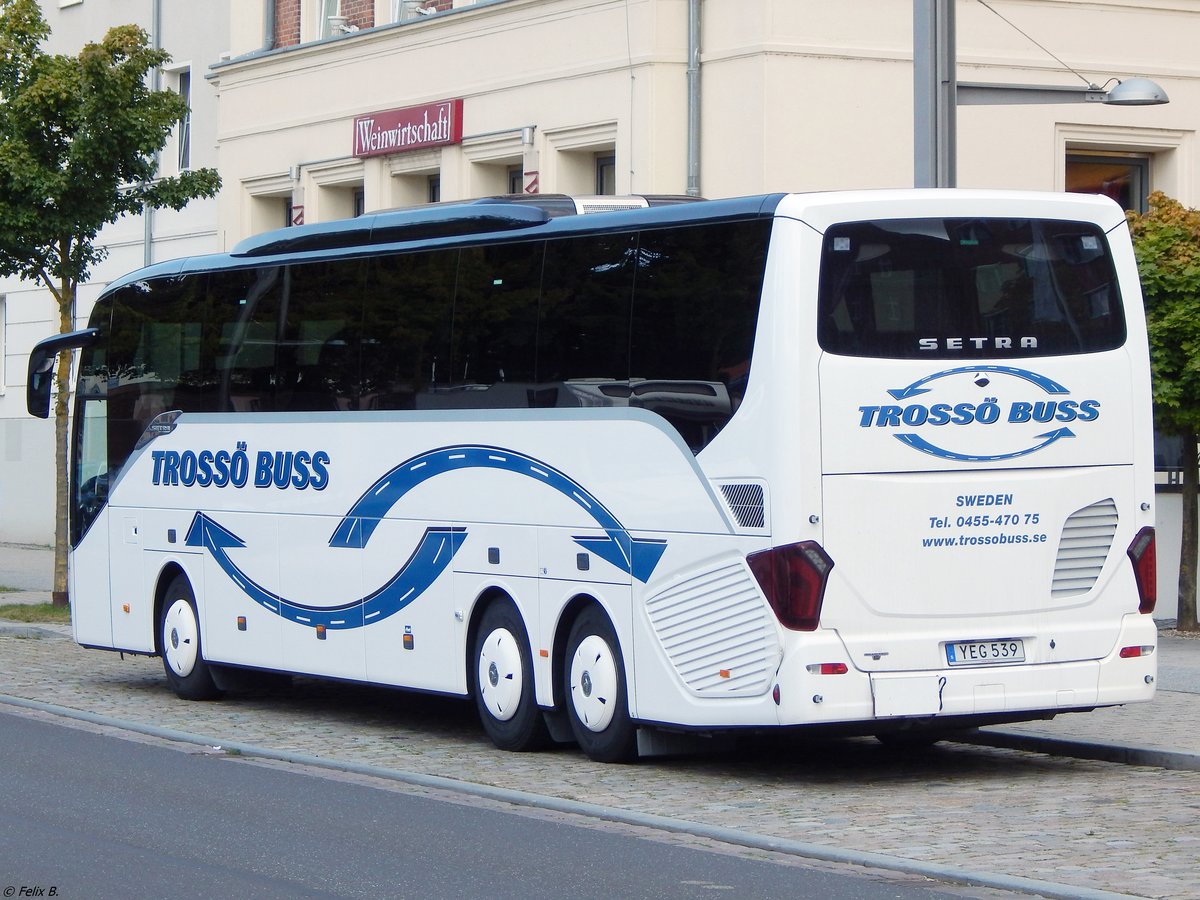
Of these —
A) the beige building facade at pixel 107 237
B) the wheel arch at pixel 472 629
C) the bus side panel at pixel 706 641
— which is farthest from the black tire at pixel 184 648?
the beige building facade at pixel 107 237

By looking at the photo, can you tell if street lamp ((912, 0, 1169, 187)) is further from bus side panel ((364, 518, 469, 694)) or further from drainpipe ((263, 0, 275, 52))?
drainpipe ((263, 0, 275, 52))

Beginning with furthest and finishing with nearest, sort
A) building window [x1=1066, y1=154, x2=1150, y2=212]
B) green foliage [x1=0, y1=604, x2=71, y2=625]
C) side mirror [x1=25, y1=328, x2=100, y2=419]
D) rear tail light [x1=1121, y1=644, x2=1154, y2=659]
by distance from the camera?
building window [x1=1066, y1=154, x2=1150, y2=212], green foliage [x1=0, y1=604, x2=71, y2=625], side mirror [x1=25, y1=328, x2=100, y2=419], rear tail light [x1=1121, y1=644, x2=1154, y2=659]

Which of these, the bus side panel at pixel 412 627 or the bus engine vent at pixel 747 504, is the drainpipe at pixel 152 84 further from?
the bus engine vent at pixel 747 504

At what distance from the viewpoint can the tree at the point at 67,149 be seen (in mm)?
22531

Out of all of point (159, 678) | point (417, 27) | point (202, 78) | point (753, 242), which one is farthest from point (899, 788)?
point (202, 78)

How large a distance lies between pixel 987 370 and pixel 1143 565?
1.52m

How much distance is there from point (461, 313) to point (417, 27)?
1377cm

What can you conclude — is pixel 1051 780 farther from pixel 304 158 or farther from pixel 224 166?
pixel 224 166

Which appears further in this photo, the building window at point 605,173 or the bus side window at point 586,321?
the building window at point 605,173

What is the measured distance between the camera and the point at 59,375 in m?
23.5

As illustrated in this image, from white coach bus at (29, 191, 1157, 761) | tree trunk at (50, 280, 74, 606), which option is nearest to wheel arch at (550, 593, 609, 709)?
white coach bus at (29, 191, 1157, 761)

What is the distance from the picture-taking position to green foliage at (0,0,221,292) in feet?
73.9

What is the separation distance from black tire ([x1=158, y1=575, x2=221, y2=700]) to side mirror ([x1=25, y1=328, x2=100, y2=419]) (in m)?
2.04

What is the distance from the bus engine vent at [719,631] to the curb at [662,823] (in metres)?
1.13
